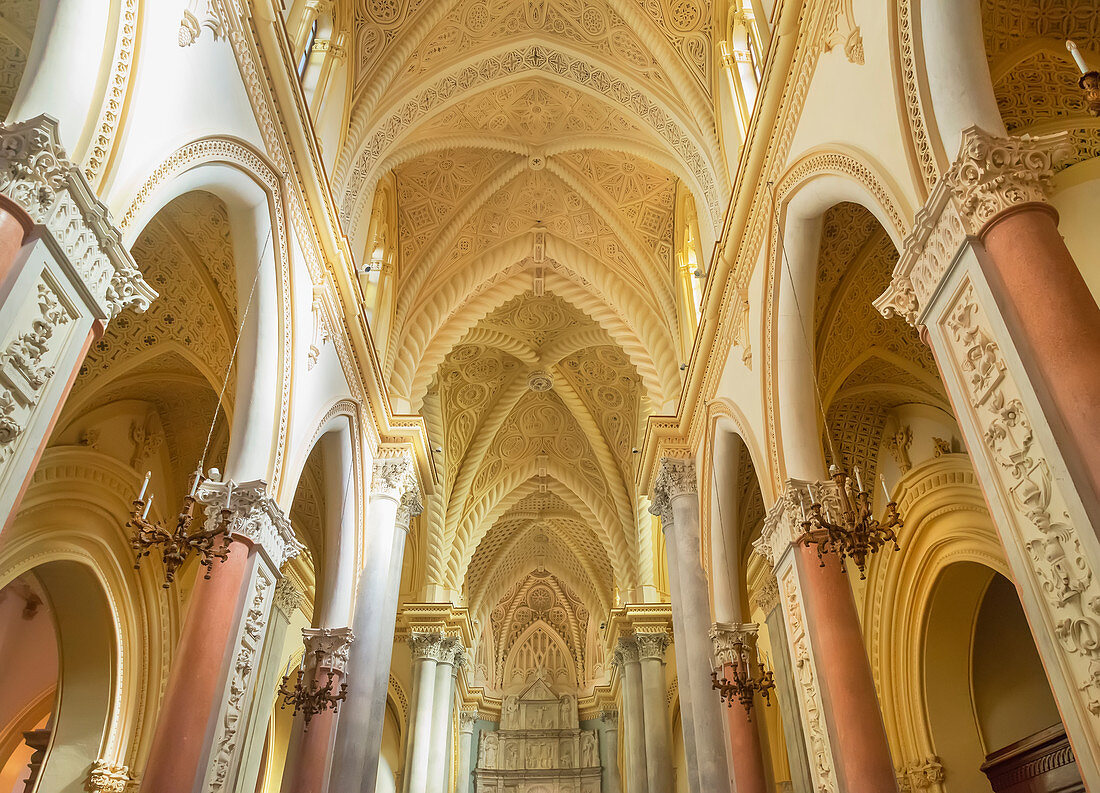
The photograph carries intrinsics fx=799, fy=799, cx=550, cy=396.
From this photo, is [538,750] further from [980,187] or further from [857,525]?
[980,187]

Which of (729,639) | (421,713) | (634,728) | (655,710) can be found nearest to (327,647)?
(729,639)

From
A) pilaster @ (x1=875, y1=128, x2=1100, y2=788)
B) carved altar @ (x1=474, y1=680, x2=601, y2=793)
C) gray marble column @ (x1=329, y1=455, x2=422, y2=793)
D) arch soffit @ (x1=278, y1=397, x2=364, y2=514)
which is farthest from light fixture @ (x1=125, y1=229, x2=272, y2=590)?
carved altar @ (x1=474, y1=680, x2=601, y2=793)

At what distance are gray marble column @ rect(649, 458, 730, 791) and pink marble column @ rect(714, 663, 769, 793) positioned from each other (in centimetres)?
34

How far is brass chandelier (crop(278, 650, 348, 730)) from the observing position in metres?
7.91

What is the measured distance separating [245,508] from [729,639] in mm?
5156

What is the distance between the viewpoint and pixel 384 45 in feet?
32.5

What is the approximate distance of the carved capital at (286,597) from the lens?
11.8 metres

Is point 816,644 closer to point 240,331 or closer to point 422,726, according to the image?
point 240,331

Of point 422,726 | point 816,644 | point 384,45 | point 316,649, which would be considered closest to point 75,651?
point 316,649

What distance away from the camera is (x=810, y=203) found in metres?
6.48

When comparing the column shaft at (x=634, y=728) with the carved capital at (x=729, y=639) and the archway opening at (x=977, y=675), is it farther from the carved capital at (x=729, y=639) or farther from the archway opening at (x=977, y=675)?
the carved capital at (x=729, y=639)

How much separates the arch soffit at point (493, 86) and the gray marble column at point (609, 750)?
16565mm

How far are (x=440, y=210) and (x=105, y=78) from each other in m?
8.19

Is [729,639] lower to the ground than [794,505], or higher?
lower
